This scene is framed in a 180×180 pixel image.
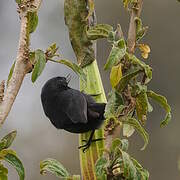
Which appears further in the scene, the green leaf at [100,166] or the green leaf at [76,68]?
the green leaf at [76,68]

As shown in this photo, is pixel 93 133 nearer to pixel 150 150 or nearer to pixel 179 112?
pixel 150 150

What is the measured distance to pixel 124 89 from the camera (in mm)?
1472

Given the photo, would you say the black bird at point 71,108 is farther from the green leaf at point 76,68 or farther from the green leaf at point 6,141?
the green leaf at point 6,141

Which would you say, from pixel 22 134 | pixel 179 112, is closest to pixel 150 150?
pixel 179 112

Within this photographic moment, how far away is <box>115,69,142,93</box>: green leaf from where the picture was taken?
1443mm

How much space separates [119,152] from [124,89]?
13 cm

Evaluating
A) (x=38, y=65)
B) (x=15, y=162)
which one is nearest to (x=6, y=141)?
(x=15, y=162)

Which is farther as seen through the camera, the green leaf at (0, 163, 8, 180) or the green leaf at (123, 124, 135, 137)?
the green leaf at (123, 124, 135, 137)

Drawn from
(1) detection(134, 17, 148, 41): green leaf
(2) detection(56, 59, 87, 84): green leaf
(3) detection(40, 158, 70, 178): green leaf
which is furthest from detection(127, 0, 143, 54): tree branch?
(3) detection(40, 158, 70, 178): green leaf

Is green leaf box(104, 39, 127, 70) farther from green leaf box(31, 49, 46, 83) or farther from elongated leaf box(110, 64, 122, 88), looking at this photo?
green leaf box(31, 49, 46, 83)

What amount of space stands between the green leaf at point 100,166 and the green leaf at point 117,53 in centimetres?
18

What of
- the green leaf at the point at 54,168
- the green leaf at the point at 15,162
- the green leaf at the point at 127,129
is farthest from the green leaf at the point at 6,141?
the green leaf at the point at 127,129

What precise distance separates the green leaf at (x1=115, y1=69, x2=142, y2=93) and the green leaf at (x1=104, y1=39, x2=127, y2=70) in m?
0.03

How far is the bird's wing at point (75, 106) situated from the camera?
1.52 meters
